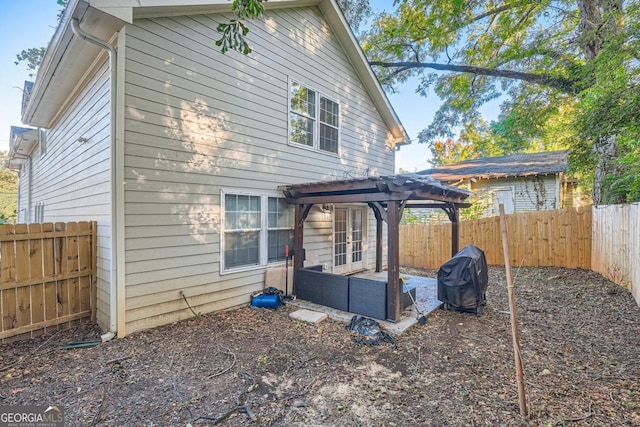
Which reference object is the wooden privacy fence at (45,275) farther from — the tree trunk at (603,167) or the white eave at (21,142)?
the tree trunk at (603,167)

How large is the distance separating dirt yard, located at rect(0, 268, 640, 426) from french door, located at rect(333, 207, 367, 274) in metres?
3.03

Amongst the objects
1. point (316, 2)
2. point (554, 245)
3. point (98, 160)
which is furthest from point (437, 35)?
point (98, 160)

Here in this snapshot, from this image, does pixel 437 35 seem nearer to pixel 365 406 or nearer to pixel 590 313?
Answer: pixel 590 313

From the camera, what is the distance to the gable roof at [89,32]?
375cm

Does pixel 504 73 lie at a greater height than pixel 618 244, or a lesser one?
greater

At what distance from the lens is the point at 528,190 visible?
496 inches

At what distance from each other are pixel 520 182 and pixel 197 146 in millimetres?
13549

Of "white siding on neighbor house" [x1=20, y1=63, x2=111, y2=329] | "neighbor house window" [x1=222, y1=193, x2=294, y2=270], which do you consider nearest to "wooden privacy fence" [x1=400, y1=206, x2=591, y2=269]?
"neighbor house window" [x1=222, y1=193, x2=294, y2=270]

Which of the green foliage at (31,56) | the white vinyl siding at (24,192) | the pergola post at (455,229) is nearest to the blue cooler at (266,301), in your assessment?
the pergola post at (455,229)

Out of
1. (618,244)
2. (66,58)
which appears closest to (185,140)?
(66,58)

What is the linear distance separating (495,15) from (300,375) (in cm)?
1344

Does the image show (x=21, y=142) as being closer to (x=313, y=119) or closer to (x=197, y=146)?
(x=197, y=146)

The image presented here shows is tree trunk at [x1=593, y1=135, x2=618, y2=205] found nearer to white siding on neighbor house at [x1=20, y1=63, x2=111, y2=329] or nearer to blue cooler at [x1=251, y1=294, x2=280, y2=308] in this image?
blue cooler at [x1=251, y1=294, x2=280, y2=308]

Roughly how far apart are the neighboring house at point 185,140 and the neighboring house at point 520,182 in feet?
28.8
